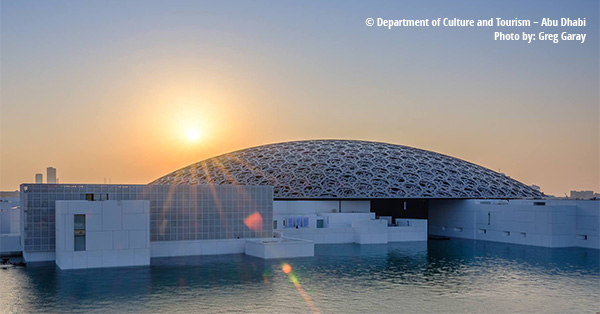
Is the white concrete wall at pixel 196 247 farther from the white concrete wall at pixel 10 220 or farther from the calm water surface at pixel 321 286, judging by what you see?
the white concrete wall at pixel 10 220

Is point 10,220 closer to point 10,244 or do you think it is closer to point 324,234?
point 10,244

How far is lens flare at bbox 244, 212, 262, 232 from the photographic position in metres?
48.1

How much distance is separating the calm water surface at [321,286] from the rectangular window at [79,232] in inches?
73.3

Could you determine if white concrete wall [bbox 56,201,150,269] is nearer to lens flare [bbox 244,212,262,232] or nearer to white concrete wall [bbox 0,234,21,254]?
white concrete wall [bbox 0,234,21,254]

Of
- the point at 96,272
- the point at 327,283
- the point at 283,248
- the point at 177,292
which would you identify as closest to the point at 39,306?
the point at 177,292

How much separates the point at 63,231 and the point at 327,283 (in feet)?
53.9

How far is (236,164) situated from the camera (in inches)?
3145

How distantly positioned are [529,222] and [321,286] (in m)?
32.1

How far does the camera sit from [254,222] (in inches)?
1911

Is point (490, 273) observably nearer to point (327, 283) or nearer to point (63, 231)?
point (327, 283)

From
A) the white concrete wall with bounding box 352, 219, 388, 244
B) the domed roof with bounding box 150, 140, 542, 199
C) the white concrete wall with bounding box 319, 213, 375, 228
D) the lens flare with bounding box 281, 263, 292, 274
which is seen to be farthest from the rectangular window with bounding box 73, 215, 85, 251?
the domed roof with bounding box 150, 140, 542, 199

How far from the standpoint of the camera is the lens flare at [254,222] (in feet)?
158

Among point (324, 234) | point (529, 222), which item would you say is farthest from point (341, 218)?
point (529, 222)

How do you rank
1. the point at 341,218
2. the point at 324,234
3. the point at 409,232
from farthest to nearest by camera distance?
the point at 341,218
the point at 409,232
the point at 324,234
